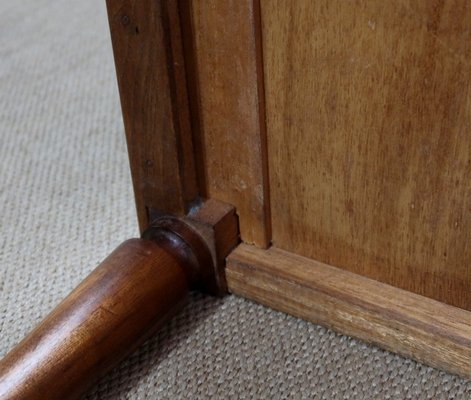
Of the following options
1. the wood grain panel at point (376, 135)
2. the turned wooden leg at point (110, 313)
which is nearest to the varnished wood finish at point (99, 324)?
the turned wooden leg at point (110, 313)

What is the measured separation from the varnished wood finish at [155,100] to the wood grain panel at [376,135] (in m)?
0.08

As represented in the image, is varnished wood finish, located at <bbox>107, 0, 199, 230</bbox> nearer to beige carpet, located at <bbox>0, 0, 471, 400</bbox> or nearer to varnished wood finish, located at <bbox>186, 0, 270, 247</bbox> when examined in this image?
varnished wood finish, located at <bbox>186, 0, 270, 247</bbox>

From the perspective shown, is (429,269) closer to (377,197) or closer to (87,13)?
(377,197)

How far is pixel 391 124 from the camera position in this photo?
63cm

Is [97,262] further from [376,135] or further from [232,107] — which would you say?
[376,135]

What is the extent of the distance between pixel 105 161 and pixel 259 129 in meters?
0.44

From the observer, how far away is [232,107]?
2.32 ft

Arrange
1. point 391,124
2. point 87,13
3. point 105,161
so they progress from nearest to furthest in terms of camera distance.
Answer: point 391,124 → point 105,161 → point 87,13

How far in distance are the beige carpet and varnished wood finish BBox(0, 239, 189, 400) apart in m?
0.04

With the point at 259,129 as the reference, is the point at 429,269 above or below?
below

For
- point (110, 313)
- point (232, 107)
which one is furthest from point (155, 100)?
point (110, 313)

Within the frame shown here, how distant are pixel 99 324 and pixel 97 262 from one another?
0.20 metres

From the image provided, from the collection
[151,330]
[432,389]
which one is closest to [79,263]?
[151,330]

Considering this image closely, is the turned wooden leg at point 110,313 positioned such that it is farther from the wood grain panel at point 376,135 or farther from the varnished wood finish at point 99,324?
the wood grain panel at point 376,135
